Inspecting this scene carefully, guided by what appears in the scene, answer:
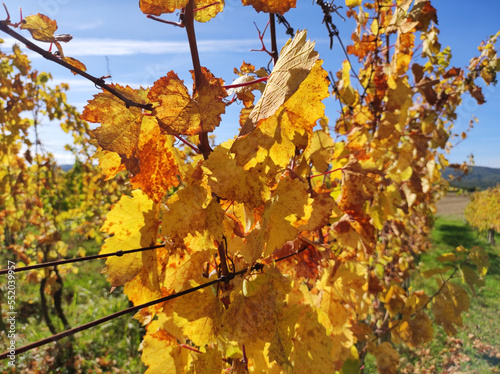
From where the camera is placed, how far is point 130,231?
646 millimetres

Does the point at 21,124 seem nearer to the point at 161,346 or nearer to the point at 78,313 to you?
the point at 78,313

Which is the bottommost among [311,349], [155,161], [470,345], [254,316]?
[470,345]

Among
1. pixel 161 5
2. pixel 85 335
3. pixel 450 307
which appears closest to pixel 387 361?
pixel 450 307

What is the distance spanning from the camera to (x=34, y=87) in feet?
12.0

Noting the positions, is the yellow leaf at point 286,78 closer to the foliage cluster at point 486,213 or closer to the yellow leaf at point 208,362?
the yellow leaf at point 208,362

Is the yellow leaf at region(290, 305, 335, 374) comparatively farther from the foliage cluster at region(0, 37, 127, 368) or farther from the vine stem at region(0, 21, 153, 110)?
the foliage cluster at region(0, 37, 127, 368)

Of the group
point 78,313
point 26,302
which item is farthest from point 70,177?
point 78,313

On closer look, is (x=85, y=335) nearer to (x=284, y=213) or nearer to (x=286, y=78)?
(x=284, y=213)

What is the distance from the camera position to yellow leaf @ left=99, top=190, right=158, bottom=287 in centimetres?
61

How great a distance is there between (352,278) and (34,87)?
400cm

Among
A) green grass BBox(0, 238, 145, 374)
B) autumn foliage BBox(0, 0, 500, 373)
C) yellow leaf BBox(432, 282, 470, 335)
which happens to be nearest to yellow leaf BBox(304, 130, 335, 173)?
autumn foliage BBox(0, 0, 500, 373)

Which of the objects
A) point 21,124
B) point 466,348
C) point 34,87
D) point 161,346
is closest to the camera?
point 161,346

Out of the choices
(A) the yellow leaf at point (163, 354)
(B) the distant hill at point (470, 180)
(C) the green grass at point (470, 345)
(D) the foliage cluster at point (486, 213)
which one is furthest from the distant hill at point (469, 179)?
(A) the yellow leaf at point (163, 354)

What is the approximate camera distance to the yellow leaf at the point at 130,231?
2.01 ft
